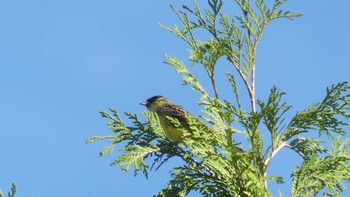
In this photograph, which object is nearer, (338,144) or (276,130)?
(276,130)

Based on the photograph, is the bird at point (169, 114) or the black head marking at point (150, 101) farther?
the black head marking at point (150, 101)

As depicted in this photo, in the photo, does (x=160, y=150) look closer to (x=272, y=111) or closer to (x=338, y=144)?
(x=272, y=111)

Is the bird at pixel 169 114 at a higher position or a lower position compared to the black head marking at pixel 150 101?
lower

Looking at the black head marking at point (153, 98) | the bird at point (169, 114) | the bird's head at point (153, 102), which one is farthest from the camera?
the black head marking at point (153, 98)

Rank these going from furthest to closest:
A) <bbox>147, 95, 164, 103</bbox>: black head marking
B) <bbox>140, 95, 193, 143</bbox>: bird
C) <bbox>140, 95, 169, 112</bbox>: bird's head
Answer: <bbox>147, 95, 164, 103</bbox>: black head marking, <bbox>140, 95, 169, 112</bbox>: bird's head, <bbox>140, 95, 193, 143</bbox>: bird

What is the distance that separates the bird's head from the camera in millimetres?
10478

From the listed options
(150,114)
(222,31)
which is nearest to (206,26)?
(222,31)

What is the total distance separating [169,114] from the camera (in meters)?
9.66

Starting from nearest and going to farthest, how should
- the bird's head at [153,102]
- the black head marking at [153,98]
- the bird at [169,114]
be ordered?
1. the bird at [169,114]
2. the bird's head at [153,102]
3. the black head marking at [153,98]

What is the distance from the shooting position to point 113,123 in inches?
291

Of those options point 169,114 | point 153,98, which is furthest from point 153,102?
point 169,114

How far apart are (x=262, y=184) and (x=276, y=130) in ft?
2.93

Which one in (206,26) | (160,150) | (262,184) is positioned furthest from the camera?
(206,26)

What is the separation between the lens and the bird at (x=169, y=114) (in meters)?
8.74
